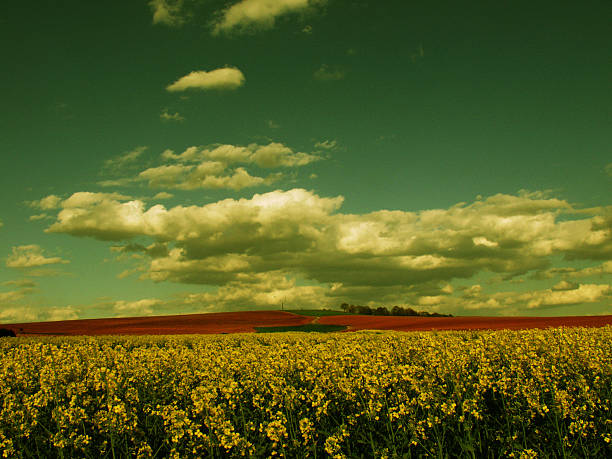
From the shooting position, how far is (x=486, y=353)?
10.2 m

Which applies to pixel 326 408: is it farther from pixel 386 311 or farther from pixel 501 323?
pixel 386 311

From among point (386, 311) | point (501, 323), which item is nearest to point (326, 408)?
point (501, 323)

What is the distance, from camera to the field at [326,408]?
20.3ft

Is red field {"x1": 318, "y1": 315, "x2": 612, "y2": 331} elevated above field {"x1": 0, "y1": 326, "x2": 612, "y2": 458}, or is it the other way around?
field {"x1": 0, "y1": 326, "x2": 612, "y2": 458}

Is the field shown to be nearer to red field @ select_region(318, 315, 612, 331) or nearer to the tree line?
red field @ select_region(318, 315, 612, 331)

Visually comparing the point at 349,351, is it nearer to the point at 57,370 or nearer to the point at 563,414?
the point at 563,414

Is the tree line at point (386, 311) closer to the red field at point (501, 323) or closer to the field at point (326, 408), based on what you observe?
the red field at point (501, 323)

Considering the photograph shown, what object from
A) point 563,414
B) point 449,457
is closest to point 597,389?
point 563,414

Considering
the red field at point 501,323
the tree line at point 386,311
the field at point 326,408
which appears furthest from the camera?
the tree line at point 386,311

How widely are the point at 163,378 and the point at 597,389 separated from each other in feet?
30.7

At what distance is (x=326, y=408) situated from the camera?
6883mm

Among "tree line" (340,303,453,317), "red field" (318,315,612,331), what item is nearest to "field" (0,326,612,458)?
"red field" (318,315,612,331)

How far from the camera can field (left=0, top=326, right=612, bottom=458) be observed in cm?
618

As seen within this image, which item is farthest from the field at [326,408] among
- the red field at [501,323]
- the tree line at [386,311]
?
the tree line at [386,311]
